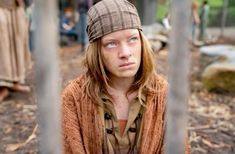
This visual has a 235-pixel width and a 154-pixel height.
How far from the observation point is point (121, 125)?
5.40ft

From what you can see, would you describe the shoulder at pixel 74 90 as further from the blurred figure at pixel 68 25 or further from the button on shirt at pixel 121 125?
the blurred figure at pixel 68 25

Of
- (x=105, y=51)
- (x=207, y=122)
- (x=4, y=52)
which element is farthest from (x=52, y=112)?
(x=4, y=52)

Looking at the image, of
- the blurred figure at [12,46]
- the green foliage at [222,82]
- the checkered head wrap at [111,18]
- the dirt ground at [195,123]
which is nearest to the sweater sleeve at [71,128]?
the checkered head wrap at [111,18]

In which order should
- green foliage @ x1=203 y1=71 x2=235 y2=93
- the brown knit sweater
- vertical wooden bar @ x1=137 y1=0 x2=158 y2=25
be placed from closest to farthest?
1. the brown knit sweater
2. green foliage @ x1=203 y1=71 x2=235 y2=93
3. vertical wooden bar @ x1=137 y1=0 x2=158 y2=25

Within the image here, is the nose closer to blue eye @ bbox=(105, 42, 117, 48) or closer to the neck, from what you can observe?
blue eye @ bbox=(105, 42, 117, 48)

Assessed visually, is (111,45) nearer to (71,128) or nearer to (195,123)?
(71,128)

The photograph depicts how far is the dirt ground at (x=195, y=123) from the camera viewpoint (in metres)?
2.96

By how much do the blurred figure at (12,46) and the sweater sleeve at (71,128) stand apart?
92.8 inches

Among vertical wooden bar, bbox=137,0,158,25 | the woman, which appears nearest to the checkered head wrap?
the woman

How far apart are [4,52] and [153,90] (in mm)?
2565

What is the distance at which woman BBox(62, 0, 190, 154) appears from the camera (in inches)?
59.8

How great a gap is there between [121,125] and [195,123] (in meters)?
1.92

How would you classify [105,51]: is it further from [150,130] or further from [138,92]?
[150,130]

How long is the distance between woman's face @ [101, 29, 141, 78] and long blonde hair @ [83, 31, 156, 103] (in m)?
0.04
